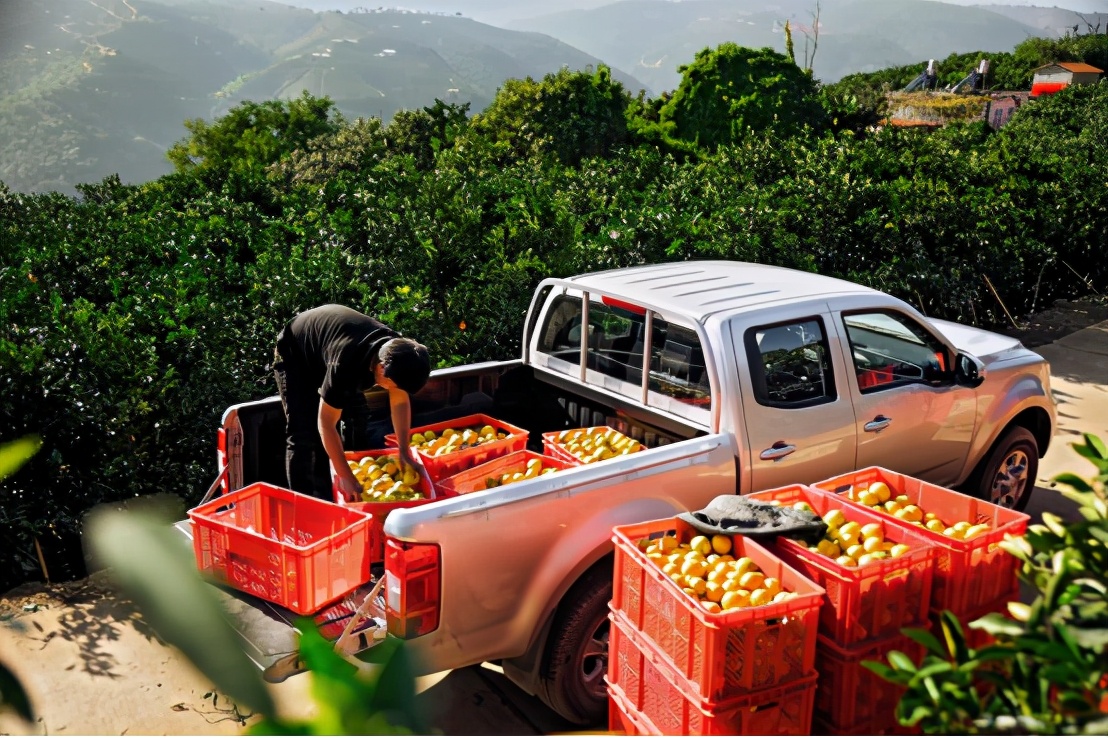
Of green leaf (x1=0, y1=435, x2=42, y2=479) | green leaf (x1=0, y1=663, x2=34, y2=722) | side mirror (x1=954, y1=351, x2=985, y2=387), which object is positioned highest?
green leaf (x1=0, y1=435, x2=42, y2=479)

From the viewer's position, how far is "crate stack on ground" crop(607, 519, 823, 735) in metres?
3.75

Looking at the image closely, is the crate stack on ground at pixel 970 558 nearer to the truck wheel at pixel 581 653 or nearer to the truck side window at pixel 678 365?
the truck side window at pixel 678 365

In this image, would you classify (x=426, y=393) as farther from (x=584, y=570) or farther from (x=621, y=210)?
(x=621, y=210)

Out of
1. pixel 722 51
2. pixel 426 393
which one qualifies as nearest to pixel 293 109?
pixel 722 51

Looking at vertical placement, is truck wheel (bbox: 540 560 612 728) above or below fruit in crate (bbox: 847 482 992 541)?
below

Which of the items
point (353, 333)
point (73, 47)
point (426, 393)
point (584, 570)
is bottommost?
point (584, 570)

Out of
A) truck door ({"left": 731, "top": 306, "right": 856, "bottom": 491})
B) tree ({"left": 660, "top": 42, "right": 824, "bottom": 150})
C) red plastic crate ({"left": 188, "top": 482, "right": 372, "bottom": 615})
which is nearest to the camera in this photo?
red plastic crate ({"left": 188, "top": 482, "right": 372, "bottom": 615})

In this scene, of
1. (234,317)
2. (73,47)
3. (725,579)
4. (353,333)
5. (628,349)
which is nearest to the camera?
(725,579)

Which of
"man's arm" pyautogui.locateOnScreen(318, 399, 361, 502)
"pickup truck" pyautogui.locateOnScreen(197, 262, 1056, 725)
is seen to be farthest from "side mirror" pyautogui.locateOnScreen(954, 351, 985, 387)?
"man's arm" pyautogui.locateOnScreen(318, 399, 361, 502)

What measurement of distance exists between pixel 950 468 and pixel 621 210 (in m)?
5.01

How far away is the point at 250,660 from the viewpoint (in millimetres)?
649

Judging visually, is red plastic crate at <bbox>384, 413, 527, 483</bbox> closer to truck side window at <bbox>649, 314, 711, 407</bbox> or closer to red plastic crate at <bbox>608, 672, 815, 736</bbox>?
truck side window at <bbox>649, 314, 711, 407</bbox>

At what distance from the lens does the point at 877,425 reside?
5.46 metres

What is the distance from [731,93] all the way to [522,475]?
34.9 m
